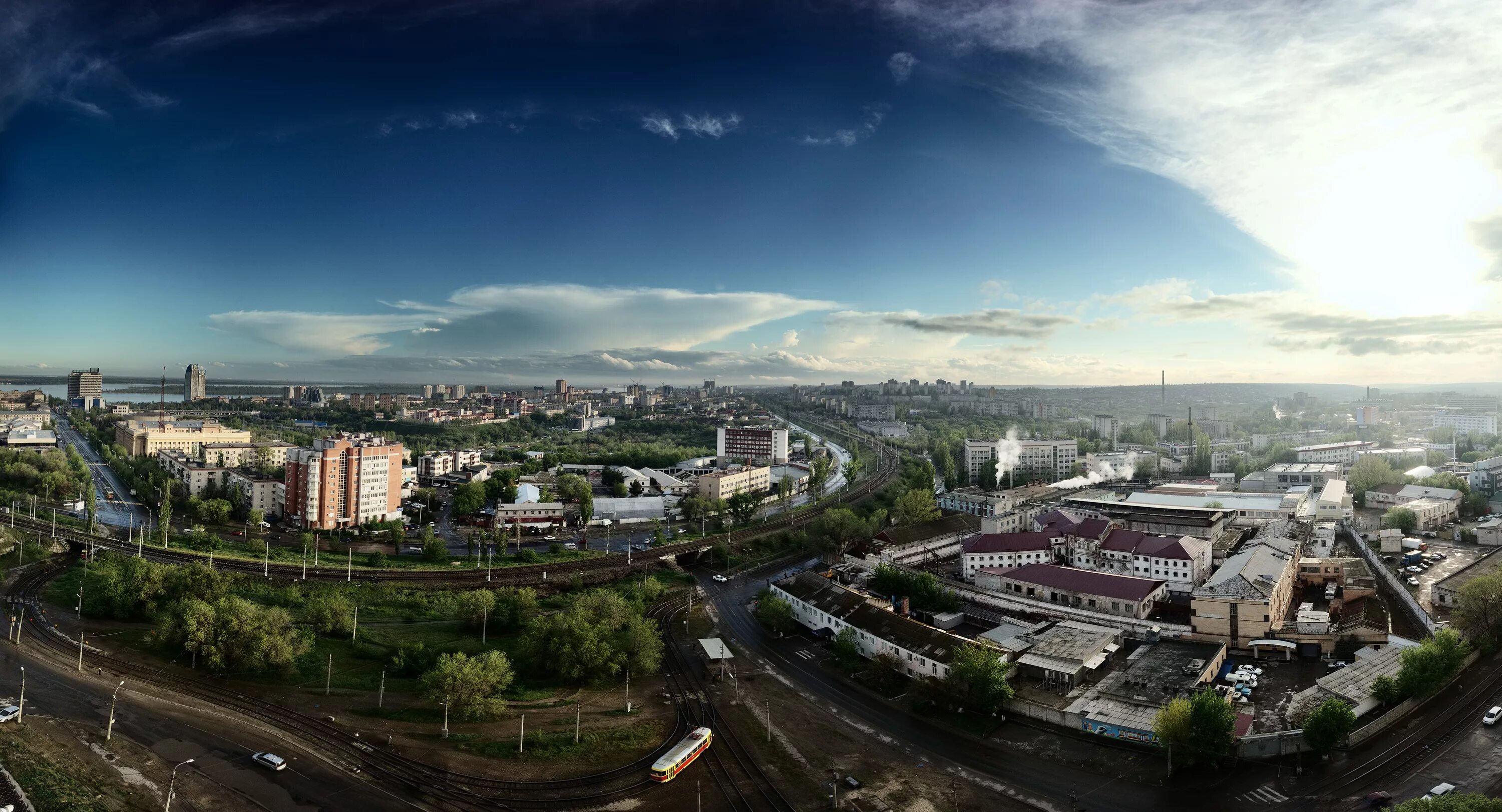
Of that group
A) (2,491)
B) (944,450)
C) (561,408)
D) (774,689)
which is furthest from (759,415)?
(774,689)

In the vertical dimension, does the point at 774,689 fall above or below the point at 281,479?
below

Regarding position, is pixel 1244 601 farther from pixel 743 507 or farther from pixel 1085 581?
pixel 743 507

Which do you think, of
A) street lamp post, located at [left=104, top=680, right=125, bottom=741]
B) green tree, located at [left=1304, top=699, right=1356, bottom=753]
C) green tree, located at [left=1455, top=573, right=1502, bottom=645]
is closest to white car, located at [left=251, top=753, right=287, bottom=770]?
street lamp post, located at [left=104, top=680, right=125, bottom=741]

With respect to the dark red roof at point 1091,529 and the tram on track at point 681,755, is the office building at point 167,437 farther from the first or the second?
the dark red roof at point 1091,529

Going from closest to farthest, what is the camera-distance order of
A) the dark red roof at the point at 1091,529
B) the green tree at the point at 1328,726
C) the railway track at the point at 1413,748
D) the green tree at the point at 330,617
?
the railway track at the point at 1413,748, the green tree at the point at 1328,726, the green tree at the point at 330,617, the dark red roof at the point at 1091,529

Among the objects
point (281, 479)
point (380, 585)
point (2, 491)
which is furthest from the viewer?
point (281, 479)

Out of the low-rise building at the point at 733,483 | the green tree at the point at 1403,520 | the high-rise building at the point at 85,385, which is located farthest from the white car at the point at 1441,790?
the high-rise building at the point at 85,385

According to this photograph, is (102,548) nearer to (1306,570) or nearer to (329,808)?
(329,808)
